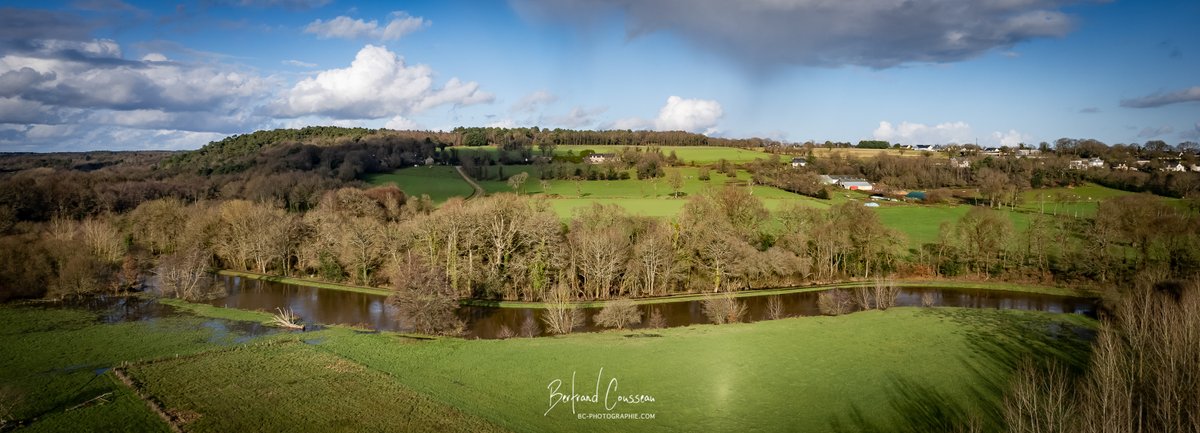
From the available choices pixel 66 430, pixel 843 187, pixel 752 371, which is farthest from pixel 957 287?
pixel 66 430

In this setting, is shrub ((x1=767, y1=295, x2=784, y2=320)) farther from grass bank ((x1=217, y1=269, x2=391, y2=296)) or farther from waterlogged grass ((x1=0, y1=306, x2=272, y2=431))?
waterlogged grass ((x1=0, y1=306, x2=272, y2=431))

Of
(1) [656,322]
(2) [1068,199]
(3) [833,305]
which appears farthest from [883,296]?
(2) [1068,199]

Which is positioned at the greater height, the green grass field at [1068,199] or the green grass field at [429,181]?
the green grass field at [429,181]

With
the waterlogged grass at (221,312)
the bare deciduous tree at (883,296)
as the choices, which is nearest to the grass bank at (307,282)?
the waterlogged grass at (221,312)

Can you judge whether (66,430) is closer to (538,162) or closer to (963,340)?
(963,340)

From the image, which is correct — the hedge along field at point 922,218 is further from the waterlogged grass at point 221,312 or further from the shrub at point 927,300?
the waterlogged grass at point 221,312

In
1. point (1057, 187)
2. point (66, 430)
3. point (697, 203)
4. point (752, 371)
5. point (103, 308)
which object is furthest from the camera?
point (1057, 187)

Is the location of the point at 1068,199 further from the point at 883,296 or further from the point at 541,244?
the point at 541,244

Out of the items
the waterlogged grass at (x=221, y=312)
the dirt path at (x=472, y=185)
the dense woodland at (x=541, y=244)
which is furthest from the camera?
the dirt path at (x=472, y=185)
